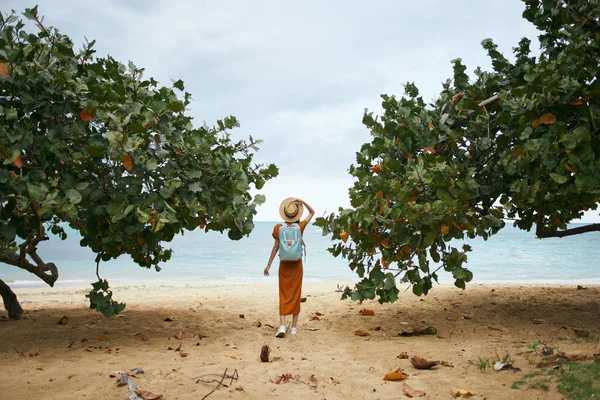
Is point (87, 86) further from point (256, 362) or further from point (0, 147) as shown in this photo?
point (256, 362)

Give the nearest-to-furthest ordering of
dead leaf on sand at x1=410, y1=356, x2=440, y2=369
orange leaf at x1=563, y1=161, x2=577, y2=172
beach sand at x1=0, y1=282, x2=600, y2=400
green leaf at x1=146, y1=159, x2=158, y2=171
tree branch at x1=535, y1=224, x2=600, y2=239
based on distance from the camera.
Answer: beach sand at x1=0, y1=282, x2=600, y2=400, dead leaf on sand at x1=410, y1=356, x2=440, y2=369, green leaf at x1=146, y1=159, x2=158, y2=171, orange leaf at x1=563, y1=161, x2=577, y2=172, tree branch at x1=535, y1=224, x2=600, y2=239

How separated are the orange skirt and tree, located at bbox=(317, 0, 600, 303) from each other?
75cm

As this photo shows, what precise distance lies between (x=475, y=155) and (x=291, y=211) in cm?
275

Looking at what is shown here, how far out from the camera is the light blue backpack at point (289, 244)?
22.3 ft

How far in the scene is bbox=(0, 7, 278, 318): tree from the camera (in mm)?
5258

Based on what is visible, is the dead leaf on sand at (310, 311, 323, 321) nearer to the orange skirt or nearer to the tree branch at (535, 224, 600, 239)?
the orange skirt

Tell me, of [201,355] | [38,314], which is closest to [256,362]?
[201,355]

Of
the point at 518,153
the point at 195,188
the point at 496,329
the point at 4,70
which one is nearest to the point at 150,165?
the point at 195,188

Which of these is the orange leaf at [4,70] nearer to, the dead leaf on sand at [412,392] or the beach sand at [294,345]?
the beach sand at [294,345]

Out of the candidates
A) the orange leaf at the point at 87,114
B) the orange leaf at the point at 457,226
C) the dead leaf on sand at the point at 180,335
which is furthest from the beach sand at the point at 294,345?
the orange leaf at the point at 87,114

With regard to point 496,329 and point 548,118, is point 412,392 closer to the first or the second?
point 496,329

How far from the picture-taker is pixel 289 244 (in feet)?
22.4

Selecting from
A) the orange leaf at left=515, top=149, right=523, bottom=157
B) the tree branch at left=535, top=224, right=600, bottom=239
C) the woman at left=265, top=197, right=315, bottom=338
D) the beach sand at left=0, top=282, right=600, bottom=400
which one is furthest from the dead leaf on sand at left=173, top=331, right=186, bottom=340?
the tree branch at left=535, top=224, right=600, bottom=239

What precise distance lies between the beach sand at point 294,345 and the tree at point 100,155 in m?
1.39
